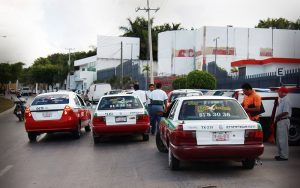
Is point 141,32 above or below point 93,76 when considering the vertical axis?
above

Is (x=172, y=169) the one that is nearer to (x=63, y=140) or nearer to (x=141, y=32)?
(x=63, y=140)

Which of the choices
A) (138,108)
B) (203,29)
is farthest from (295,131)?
(203,29)

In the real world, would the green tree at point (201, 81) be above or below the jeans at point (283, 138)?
above

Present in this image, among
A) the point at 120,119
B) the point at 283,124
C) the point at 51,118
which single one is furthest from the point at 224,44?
the point at 283,124

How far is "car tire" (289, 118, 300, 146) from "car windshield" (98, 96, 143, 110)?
449cm

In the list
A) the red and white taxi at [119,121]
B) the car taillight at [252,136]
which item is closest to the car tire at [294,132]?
the red and white taxi at [119,121]

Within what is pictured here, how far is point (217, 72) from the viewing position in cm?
5919

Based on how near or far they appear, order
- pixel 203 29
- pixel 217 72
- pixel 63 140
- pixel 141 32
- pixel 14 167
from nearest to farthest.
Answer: pixel 14 167 < pixel 63 140 < pixel 217 72 < pixel 203 29 < pixel 141 32

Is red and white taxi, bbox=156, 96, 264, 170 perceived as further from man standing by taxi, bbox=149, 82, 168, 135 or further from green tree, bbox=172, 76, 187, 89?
green tree, bbox=172, 76, 187, 89

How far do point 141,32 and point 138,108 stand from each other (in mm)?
71354

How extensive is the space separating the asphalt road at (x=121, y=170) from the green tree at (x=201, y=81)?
3409 centimetres

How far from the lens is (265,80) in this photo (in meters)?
34.3

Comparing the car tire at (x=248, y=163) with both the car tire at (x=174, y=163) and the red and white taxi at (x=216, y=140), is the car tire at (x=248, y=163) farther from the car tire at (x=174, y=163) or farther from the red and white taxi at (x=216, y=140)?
the car tire at (x=174, y=163)

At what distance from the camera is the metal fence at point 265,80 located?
27.6m
